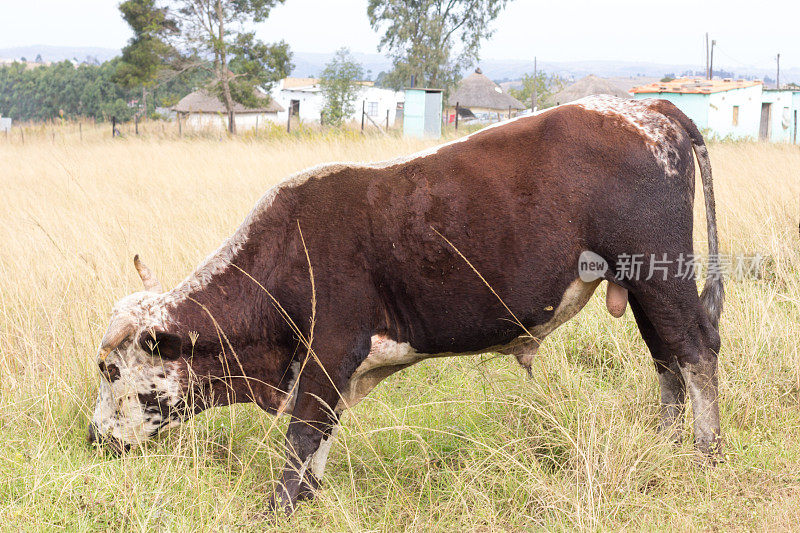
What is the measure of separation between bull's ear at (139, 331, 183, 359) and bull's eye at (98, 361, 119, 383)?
0.69 feet

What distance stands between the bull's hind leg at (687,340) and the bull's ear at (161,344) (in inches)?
85.8

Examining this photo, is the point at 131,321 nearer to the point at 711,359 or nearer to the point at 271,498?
the point at 271,498

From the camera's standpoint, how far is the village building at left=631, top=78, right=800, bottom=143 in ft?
82.3

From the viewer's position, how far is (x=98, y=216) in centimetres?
773

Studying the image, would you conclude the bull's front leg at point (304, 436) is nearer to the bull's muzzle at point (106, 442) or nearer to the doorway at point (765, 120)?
the bull's muzzle at point (106, 442)

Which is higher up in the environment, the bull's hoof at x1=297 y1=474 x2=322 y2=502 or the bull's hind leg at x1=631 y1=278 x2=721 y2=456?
the bull's hind leg at x1=631 y1=278 x2=721 y2=456

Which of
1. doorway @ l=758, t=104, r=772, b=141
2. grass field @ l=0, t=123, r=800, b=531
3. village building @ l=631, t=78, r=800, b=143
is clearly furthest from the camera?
doorway @ l=758, t=104, r=772, b=141

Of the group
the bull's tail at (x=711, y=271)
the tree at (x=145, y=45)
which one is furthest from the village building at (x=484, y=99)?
the bull's tail at (x=711, y=271)

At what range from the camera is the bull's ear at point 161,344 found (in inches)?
128

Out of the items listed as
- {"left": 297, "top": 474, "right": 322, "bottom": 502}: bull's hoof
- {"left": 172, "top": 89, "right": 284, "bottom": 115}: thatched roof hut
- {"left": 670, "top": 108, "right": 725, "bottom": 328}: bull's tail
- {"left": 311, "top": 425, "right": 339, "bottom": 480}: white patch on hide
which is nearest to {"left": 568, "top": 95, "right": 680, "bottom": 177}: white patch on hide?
{"left": 670, "top": 108, "right": 725, "bottom": 328}: bull's tail

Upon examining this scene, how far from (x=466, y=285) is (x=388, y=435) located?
1059mm

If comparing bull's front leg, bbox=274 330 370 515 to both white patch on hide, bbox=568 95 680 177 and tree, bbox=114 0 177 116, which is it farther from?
tree, bbox=114 0 177 116

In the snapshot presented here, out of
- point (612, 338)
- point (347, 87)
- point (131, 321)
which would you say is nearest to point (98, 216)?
point (131, 321)

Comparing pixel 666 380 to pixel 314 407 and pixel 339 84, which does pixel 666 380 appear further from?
pixel 339 84
